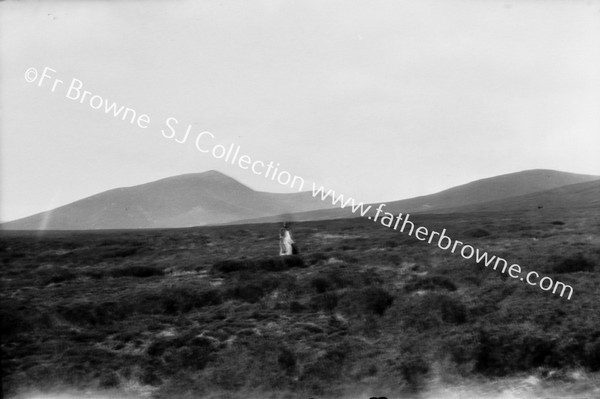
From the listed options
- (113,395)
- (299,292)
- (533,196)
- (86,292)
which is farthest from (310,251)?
(533,196)

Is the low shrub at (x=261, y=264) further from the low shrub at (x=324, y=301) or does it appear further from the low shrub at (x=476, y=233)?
the low shrub at (x=476, y=233)

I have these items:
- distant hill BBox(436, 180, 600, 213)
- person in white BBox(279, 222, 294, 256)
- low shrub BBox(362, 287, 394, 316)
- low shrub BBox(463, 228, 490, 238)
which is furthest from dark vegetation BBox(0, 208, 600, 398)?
distant hill BBox(436, 180, 600, 213)

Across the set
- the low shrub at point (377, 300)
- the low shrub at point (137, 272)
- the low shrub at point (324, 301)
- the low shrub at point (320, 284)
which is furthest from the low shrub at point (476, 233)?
the low shrub at point (137, 272)

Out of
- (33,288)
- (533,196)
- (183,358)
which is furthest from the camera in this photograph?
(533,196)

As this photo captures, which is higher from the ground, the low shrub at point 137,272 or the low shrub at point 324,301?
the low shrub at point 324,301

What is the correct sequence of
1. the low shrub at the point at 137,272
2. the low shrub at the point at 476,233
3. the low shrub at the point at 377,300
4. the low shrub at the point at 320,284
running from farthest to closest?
the low shrub at the point at 476,233
the low shrub at the point at 137,272
the low shrub at the point at 320,284
the low shrub at the point at 377,300

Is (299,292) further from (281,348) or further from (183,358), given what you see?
(183,358)

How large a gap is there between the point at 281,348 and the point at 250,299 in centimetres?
790

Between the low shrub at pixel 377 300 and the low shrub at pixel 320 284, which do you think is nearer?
the low shrub at pixel 377 300

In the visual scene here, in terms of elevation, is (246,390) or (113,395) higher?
(246,390)

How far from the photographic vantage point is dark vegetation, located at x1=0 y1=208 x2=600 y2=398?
95.7ft

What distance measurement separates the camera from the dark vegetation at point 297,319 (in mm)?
29156

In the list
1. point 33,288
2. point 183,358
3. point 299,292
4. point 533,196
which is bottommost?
point 33,288

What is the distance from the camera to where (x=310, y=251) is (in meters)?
53.1
